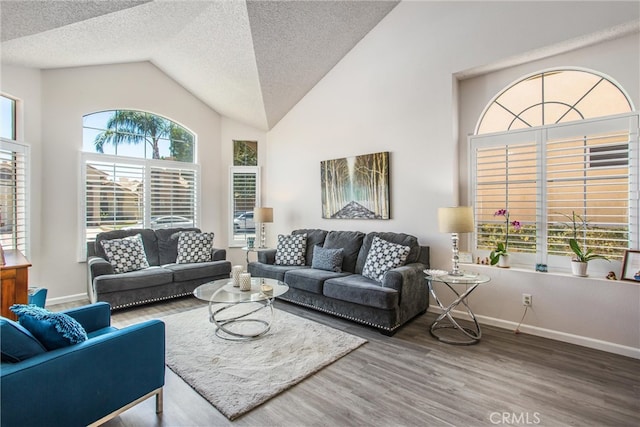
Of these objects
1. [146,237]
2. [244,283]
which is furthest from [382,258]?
[146,237]

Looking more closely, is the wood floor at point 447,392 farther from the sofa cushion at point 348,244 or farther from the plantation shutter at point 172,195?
the plantation shutter at point 172,195

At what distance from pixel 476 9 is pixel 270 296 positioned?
3930mm

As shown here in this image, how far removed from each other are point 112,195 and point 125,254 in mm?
1148

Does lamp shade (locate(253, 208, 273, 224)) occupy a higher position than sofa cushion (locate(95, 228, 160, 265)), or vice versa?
lamp shade (locate(253, 208, 273, 224))

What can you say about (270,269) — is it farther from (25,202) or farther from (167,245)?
(25,202)

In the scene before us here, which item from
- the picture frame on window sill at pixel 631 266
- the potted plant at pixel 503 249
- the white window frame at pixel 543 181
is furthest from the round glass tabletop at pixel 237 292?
the picture frame on window sill at pixel 631 266

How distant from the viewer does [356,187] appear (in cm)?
472

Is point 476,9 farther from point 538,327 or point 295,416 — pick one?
point 295,416

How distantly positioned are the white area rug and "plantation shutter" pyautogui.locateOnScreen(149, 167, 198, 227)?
7.90 ft

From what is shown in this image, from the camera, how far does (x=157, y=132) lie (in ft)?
17.8

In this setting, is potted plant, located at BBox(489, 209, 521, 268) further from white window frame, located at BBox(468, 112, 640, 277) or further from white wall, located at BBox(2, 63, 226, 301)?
white wall, located at BBox(2, 63, 226, 301)

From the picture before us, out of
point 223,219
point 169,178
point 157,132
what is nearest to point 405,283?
point 223,219

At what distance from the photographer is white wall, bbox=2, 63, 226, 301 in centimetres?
423

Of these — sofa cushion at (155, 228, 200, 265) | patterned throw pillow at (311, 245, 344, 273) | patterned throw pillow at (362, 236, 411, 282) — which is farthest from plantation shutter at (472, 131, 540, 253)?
sofa cushion at (155, 228, 200, 265)
